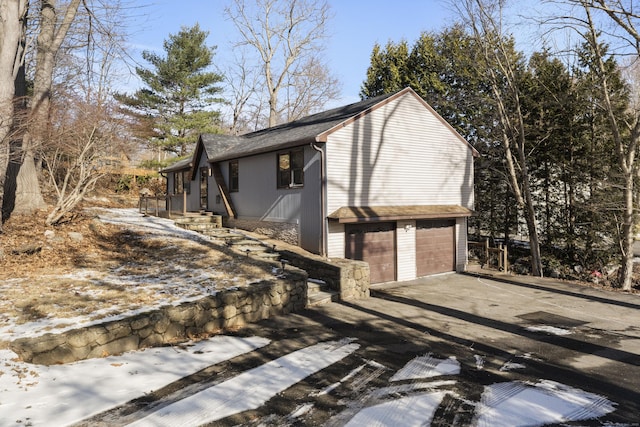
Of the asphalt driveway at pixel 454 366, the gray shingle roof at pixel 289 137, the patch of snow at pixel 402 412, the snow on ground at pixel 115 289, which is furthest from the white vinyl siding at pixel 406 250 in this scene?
the patch of snow at pixel 402 412

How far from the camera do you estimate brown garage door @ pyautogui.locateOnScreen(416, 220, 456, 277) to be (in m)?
15.5

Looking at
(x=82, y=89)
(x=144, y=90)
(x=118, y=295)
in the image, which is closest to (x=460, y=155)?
(x=118, y=295)

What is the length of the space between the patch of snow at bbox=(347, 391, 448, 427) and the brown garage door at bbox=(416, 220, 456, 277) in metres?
10.8

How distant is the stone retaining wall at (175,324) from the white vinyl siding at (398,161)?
445 cm

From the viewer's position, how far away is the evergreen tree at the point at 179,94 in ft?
106

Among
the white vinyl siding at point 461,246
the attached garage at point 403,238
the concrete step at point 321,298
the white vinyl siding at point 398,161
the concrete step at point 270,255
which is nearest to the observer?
the concrete step at point 321,298

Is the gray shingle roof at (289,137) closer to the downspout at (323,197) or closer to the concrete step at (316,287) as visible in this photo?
the downspout at (323,197)

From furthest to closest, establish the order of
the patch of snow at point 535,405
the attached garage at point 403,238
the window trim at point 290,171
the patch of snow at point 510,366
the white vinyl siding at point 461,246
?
the white vinyl siding at point 461,246 < the window trim at point 290,171 < the attached garage at point 403,238 < the patch of snow at point 510,366 < the patch of snow at point 535,405

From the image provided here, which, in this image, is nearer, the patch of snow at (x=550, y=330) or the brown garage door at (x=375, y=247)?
the patch of snow at (x=550, y=330)

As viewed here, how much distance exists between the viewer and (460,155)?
56.1 ft

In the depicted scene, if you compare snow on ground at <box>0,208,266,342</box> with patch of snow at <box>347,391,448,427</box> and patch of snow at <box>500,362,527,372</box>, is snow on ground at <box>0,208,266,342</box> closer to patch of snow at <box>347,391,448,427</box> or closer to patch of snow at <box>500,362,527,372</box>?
patch of snow at <box>347,391,448,427</box>

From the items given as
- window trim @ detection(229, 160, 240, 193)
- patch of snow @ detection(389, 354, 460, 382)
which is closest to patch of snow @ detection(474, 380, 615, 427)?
patch of snow @ detection(389, 354, 460, 382)

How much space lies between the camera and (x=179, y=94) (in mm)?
32688

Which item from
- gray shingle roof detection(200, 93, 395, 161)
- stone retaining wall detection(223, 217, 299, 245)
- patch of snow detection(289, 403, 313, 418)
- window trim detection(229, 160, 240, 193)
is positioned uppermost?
gray shingle roof detection(200, 93, 395, 161)
